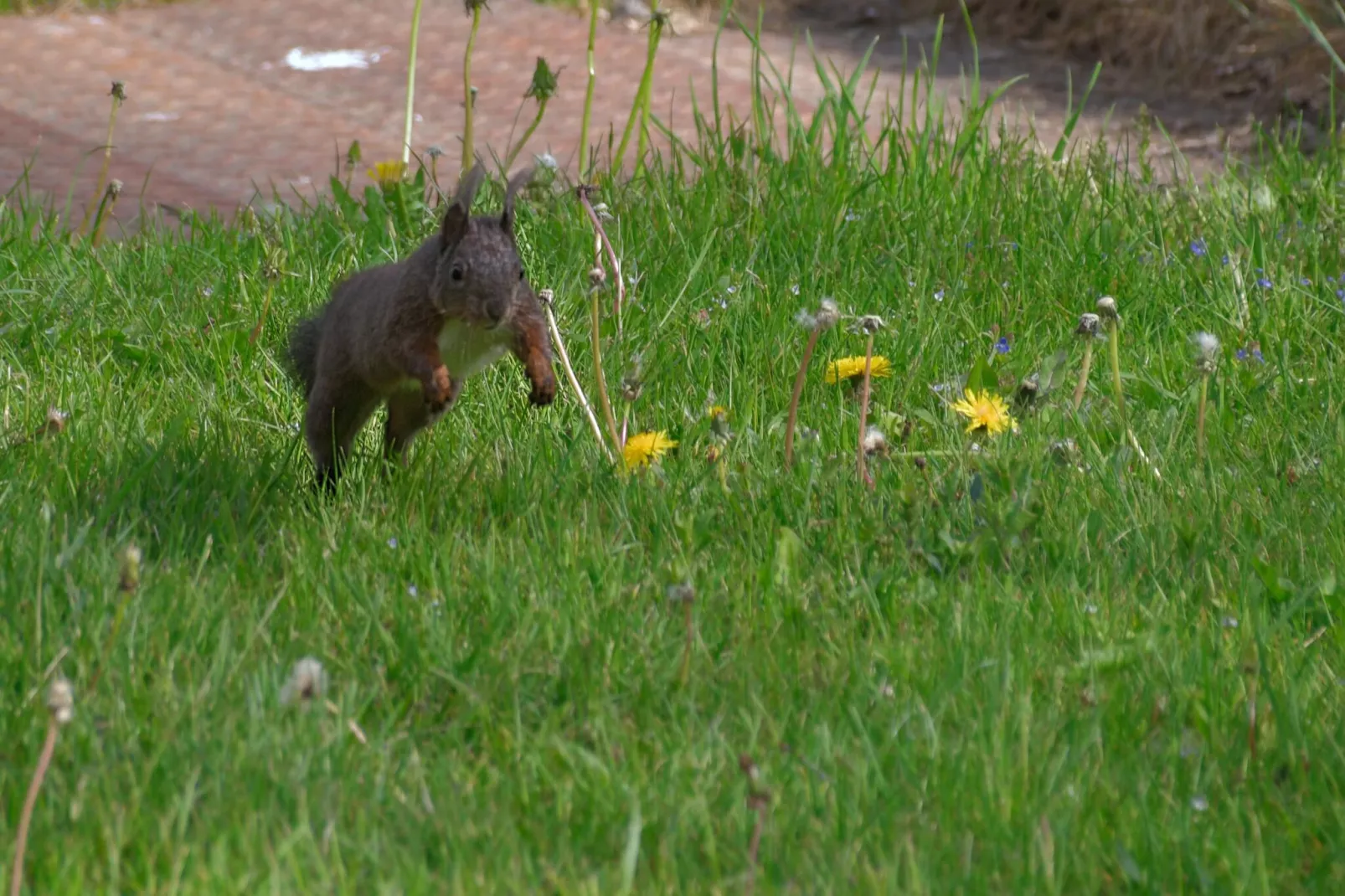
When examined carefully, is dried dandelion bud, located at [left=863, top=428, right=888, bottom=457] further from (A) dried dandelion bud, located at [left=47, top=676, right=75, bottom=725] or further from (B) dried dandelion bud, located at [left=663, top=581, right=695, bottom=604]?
(A) dried dandelion bud, located at [left=47, top=676, right=75, bottom=725]

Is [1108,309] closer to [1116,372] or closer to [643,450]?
[1116,372]

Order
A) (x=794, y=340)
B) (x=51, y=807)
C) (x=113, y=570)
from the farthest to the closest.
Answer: (x=794, y=340) < (x=113, y=570) < (x=51, y=807)

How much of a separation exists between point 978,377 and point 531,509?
1169 mm

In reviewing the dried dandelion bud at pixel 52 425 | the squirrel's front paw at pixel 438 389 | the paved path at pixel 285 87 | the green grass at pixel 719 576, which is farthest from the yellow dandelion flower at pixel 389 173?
the squirrel's front paw at pixel 438 389

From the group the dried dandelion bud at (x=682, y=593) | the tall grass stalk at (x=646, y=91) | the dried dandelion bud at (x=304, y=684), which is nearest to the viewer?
the dried dandelion bud at (x=304, y=684)

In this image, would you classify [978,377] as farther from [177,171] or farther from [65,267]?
[177,171]

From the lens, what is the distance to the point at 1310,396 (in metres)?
3.60

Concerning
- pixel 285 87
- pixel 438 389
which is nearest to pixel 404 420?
pixel 438 389

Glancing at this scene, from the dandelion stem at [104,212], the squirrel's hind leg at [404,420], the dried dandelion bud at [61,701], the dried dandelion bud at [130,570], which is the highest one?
the dried dandelion bud at [130,570]

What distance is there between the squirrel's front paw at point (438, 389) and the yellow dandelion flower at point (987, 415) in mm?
1055

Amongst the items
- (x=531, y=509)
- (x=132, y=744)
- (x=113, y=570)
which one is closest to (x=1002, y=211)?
(x=531, y=509)

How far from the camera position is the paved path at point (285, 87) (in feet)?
17.9

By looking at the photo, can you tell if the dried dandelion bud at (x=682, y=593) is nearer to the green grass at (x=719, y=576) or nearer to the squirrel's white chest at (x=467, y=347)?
the green grass at (x=719, y=576)

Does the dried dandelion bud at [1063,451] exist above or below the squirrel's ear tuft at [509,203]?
below
